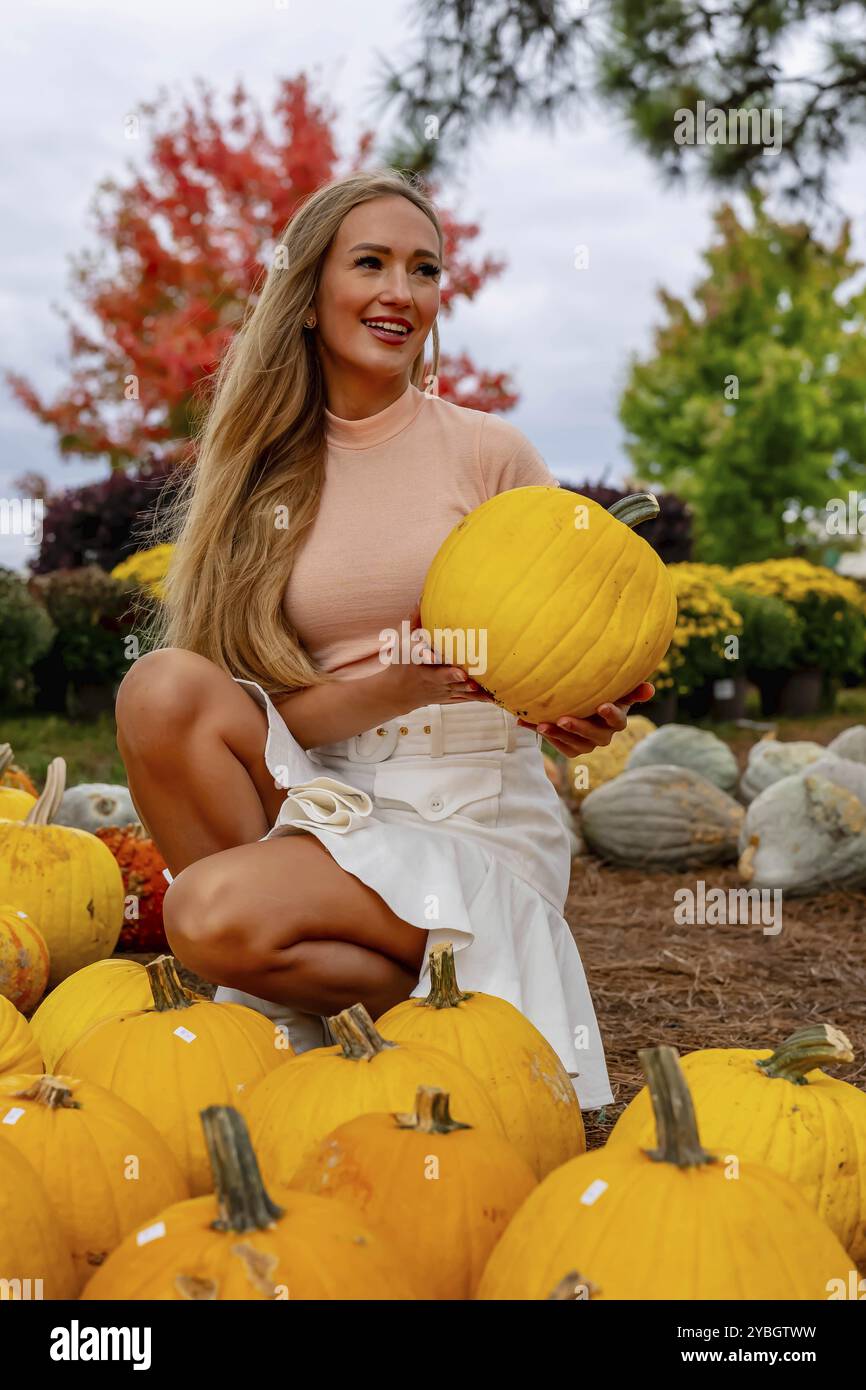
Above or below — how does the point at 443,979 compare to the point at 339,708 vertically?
below

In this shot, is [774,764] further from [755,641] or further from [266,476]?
[755,641]

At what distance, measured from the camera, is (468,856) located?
8.17 ft

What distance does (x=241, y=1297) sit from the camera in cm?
113

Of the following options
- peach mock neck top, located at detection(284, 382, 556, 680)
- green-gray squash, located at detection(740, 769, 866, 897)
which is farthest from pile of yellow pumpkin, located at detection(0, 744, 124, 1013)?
green-gray squash, located at detection(740, 769, 866, 897)

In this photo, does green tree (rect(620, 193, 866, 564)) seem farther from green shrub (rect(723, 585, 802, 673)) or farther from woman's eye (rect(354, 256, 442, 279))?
woman's eye (rect(354, 256, 442, 279))

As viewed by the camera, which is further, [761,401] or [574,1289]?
[761,401]

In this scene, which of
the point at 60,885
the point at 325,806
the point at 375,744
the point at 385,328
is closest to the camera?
the point at 325,806

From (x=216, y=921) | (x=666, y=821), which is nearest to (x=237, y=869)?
(x=216, y=921)

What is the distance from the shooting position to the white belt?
264 centimetres

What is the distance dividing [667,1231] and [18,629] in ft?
21.7

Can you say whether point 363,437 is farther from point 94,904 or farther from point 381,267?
point 94,904

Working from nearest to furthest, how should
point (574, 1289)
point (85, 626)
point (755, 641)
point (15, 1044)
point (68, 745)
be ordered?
point (574, 1289) → point (15, 1044) → point (68, 745) → point (85, 626) → point (755, 641)

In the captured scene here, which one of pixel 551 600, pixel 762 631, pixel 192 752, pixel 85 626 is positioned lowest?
pixel 192 752
